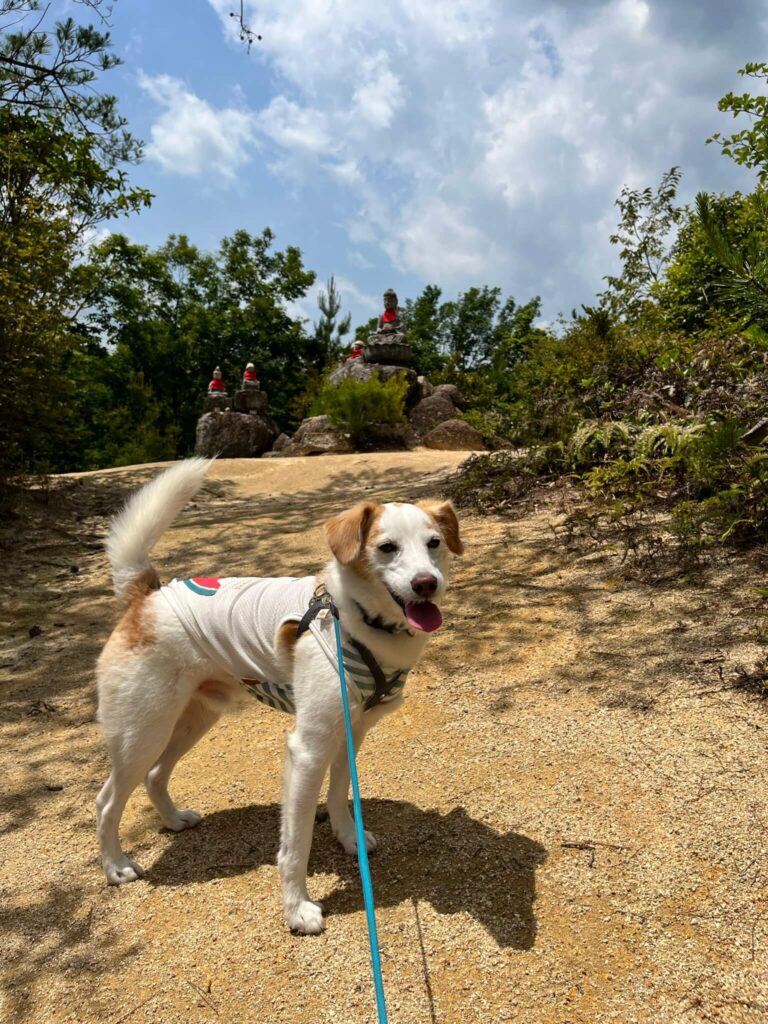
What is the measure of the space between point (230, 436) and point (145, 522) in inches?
724

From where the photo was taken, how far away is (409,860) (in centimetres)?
258

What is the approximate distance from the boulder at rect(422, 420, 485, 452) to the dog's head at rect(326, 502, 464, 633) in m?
14.6

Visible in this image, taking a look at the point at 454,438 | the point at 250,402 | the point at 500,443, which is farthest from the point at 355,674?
the point at 250,402

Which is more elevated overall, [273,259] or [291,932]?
[273,259]

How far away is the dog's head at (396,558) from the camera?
2256mm

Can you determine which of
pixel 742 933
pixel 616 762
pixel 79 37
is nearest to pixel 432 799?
pixel 616 762

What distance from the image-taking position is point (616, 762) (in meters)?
2.89

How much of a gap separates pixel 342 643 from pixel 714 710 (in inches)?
75.4

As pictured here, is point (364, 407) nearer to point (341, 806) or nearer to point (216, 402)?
point (216, 402)

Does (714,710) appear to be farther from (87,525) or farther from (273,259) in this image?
(273,259)

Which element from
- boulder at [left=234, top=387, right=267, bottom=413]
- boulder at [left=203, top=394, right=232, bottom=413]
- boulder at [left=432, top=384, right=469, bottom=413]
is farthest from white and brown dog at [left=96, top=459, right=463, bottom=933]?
boulder at [left=203, top=394, right=232, bottom=413]

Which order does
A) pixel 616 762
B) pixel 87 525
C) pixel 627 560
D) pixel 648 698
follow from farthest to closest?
pixel 87 525
pixel 627 560
pixel 648 698
pixel 616 762

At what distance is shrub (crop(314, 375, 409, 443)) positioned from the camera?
54.9 ft

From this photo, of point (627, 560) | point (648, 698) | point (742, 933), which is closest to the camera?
point (742, 933)
